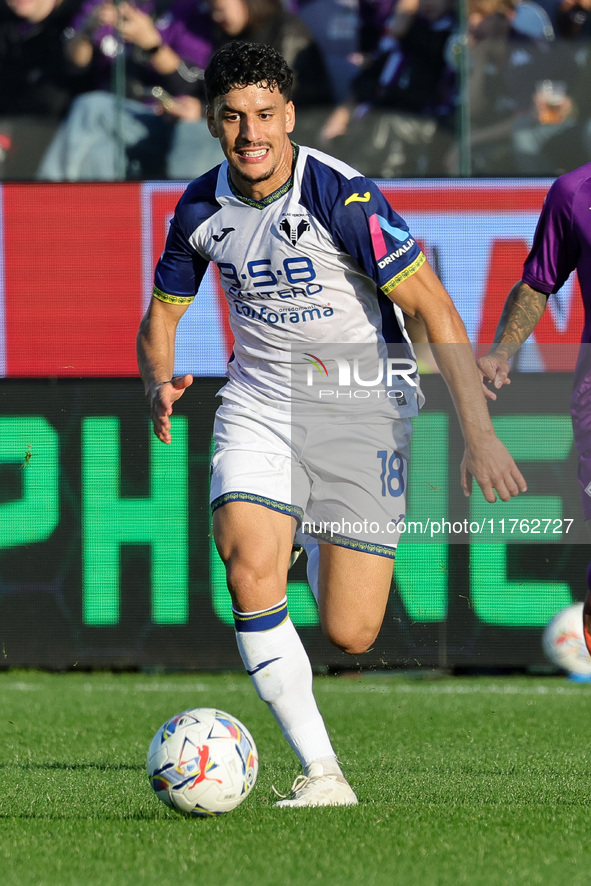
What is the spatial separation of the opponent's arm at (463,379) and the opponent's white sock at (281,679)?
0.77 meters

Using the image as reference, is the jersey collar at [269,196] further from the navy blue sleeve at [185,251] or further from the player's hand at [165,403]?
the player's hand at [165,403]

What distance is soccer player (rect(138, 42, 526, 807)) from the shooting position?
4.23 metres

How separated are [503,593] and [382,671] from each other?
95 centimetres

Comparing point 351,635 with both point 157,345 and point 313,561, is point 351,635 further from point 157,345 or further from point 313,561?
point 157,345

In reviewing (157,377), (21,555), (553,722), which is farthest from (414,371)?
(21,555)

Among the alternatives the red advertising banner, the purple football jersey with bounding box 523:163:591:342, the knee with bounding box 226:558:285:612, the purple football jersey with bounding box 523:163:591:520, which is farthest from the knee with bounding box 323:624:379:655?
the red advertising banner

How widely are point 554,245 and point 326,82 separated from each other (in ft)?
18.2

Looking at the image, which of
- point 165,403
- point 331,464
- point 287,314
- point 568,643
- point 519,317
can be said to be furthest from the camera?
point 568,643

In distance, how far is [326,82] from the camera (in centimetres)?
980

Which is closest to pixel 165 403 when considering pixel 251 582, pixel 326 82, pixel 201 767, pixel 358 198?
pixel 251 582

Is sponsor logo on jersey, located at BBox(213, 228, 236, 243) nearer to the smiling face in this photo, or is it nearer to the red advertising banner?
the smiling face

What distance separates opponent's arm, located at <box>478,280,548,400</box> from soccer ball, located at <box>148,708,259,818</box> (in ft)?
4.89

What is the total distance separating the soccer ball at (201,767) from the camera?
12.6 feet

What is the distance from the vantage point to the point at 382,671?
8.39 meters
